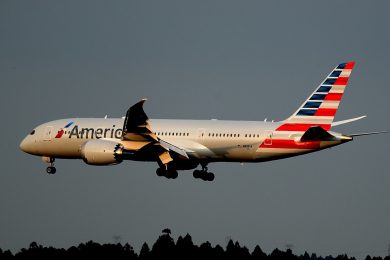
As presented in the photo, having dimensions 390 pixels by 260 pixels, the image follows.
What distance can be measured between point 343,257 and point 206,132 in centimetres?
3428

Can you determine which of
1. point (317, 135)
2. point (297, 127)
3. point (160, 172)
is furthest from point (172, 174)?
point (317, 135)

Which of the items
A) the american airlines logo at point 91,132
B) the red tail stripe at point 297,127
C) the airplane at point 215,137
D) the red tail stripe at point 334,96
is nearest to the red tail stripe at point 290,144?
the airplane at point 215,137

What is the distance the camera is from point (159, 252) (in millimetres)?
88188

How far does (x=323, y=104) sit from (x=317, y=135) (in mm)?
4120

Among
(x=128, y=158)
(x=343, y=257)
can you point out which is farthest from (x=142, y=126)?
(x=343, y=257)

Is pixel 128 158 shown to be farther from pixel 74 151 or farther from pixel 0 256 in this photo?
pixel 0 256

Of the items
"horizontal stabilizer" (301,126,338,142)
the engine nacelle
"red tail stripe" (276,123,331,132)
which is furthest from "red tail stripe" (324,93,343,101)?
the engine nacelle

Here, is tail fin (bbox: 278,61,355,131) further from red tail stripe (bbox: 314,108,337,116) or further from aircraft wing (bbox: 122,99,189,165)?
aircraft wing (bbox: 122,99,189,165)

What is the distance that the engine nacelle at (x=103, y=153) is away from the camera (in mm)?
81375

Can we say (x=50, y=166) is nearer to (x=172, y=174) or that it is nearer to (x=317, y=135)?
(x=172, y=174)

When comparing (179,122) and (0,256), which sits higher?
(179,122)

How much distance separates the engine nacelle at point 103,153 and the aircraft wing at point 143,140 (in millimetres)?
837

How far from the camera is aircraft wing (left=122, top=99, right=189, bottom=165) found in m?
79.6

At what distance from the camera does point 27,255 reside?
88.4 meters
